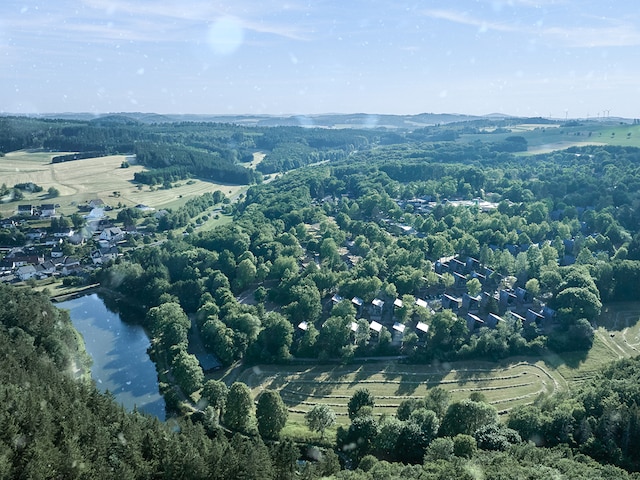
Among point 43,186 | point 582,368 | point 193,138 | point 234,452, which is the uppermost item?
point 193,138

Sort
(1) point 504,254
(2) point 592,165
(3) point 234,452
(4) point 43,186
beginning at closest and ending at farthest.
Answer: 1. (3) point 234,452
2. (1) point 504,254
3. (4) point 43,186
4. (2) point 592,165

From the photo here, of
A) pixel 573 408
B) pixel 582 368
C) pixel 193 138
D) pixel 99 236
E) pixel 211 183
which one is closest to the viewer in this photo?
pixel 573 408

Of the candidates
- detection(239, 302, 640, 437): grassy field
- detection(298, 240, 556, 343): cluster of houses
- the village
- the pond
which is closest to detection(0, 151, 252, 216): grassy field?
the village

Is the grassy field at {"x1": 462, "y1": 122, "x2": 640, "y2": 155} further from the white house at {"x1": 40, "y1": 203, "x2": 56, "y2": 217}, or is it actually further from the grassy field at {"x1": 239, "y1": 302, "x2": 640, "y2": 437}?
the white house at {"x1": 40, "y1": 203, "x2": 56, "y2": 217}

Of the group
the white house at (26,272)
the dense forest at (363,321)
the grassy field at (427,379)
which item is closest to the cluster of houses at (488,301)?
the dense forest at (363,321)

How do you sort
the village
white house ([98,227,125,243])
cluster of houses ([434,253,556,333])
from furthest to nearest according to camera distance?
white house ([98,227,125,243]) → the village → cluster of houses ([434,253,556,333])

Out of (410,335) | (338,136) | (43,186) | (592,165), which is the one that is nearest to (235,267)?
(410,335)

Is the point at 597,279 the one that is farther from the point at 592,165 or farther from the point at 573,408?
the point at 592,165
